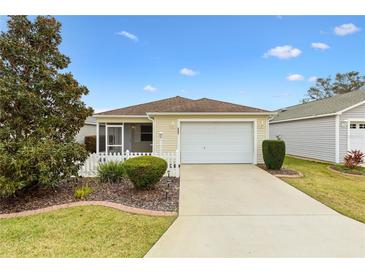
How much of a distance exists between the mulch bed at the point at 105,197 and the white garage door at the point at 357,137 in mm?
11544

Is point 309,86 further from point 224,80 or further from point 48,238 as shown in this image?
point 48,238

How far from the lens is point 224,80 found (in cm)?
1875

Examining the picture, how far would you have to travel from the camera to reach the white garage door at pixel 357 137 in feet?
42.8

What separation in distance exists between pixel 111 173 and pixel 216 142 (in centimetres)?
622

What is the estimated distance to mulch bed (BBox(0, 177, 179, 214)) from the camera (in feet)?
18.9

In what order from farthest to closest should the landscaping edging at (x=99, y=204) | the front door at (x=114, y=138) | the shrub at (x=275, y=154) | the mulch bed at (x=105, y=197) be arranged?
the front door at (x=114, y=138) → the shrub at (x=275, y=154) → the mulch bed at (x=105, y=197) → the landscaping edging at (x=99, y=204)

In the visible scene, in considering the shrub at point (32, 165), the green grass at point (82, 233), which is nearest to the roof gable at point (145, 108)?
the shrub at point (32, 165)

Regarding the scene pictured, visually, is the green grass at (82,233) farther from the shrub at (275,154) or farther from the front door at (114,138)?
the front door at (114,138)

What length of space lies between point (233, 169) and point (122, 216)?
6642 millimetres

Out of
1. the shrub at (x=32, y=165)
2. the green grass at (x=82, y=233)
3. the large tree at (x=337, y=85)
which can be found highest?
the large tree at (x=337, y=85)

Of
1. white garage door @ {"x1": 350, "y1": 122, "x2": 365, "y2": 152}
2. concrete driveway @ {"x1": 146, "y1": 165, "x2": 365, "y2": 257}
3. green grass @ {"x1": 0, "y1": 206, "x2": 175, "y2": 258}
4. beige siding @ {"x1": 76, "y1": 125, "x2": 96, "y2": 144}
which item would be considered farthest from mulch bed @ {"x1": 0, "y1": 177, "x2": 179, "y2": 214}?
beige siding @ {"x1": 76, "y1": 125, "x2": 96, "y2": 144}
